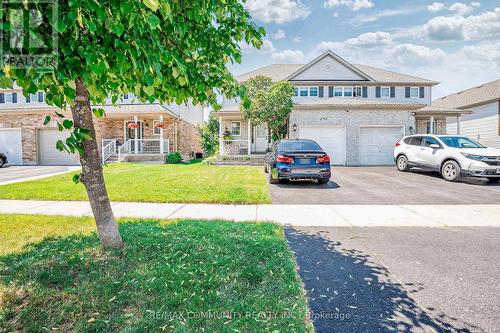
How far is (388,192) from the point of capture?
828cm

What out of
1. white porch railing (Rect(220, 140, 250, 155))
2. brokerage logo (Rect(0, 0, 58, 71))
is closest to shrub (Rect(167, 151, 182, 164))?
white porch railing (Rect(220, 140, 250, 155))

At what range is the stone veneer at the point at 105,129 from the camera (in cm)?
1864

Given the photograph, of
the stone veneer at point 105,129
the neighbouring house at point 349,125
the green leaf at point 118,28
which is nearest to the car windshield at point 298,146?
the neighbouring house at point 349,125

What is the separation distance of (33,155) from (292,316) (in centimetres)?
2295

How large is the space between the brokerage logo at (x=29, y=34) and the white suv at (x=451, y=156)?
1233cm

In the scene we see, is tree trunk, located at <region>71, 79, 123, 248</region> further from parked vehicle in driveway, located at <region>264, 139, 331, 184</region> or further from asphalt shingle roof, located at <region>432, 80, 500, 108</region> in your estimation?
asphalt shingle roof, located at <region>432, 80, 500, 108</region>

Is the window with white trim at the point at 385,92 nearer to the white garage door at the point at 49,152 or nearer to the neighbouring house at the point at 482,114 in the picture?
the neighbouring house at the point at 482,114

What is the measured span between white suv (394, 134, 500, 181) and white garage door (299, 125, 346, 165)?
4.15 meters

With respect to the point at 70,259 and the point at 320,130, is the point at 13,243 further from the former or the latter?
the point at 320,130

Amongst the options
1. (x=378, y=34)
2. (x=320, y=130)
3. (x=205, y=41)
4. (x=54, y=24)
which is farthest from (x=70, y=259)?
(x=378, y=34)

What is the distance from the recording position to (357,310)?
2434mm

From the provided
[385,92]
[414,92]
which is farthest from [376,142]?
[414,92]

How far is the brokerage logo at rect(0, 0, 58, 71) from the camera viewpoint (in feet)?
5.01

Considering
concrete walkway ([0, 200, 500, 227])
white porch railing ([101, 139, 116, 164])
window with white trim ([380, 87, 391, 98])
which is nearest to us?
concrete walkway ([0, 200, 500, 227])
